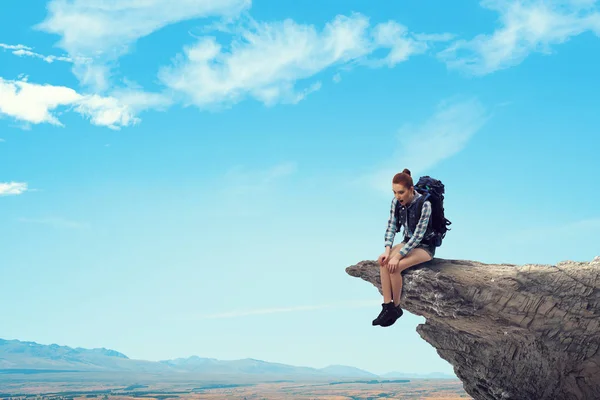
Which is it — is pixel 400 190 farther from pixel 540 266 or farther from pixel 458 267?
pixel 540 266

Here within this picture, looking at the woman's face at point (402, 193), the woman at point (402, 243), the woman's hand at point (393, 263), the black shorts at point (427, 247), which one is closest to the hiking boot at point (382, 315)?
the woman at point (402, 243)

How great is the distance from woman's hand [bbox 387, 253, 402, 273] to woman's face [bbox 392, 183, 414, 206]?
1099mm

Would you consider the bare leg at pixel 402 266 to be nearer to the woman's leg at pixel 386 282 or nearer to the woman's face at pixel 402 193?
the woman's leg at pixel 386 282

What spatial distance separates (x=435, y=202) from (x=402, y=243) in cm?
106

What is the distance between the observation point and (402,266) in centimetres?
1158

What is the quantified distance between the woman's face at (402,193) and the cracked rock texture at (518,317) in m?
1.53

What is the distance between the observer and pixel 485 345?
45.6 feet

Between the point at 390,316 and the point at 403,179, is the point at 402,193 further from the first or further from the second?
the point at 390,316

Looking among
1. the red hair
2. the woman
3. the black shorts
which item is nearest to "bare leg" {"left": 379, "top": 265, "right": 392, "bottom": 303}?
the woman

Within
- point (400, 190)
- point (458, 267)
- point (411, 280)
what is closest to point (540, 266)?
point (458, 267)

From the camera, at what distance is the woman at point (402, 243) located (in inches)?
452

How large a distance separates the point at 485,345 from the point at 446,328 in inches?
38.0

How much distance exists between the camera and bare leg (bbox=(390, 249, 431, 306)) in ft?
38.0

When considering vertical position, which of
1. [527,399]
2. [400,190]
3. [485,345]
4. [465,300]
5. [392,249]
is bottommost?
[527,399]
